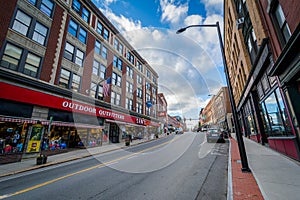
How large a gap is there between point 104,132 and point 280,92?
725 inches

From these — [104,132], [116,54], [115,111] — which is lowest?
[104,132]

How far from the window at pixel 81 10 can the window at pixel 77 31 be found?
1.80 metres

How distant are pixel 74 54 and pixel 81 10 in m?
6.56

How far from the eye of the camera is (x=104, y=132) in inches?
774

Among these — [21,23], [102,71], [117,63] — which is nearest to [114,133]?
[102,71]

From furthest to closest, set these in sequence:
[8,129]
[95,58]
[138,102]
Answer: [138,102] < [95,58] < [8,129]

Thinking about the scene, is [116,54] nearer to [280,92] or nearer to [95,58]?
[95,58]

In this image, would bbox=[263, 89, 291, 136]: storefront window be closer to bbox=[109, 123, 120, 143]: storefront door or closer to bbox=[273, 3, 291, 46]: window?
bbox=[273, 3, 291, 46]: window

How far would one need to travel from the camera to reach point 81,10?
60.0ft

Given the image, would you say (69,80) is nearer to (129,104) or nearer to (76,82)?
(76,82)

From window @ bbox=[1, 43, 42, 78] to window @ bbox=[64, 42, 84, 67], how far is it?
10.6ft

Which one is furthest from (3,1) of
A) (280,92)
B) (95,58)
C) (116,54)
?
(280,92)

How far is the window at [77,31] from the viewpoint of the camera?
16.5 meters

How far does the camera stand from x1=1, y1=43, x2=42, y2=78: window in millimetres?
10711
